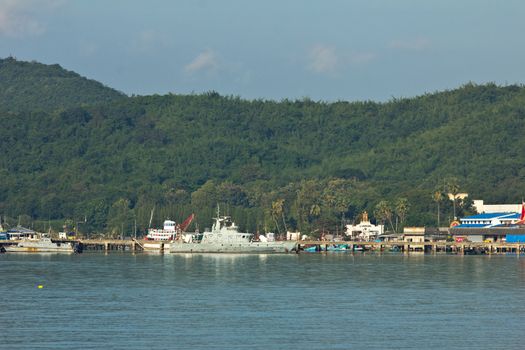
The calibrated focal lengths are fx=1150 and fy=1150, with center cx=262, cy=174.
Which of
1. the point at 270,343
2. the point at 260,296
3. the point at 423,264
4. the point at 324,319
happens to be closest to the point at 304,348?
the point at 270,343

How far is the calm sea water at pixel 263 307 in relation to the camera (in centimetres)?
7500

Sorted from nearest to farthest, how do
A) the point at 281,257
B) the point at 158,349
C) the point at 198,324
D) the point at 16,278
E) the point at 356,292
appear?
the point at 158,349 → the point at 198,324 → the point at 356,292 → the point at 16,278 → the point at 281,257

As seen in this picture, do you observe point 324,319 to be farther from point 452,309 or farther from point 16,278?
point 16,278

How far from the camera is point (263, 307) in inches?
3740

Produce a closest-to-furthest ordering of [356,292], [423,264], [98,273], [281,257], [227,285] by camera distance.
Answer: [356,292] < [227,285] < [98,273] < [423,264] < [281,257]

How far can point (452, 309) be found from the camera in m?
93.4

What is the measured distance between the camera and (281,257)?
191 m

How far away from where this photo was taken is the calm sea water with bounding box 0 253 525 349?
75.0 metres

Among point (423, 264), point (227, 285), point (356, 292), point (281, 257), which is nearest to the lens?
point (356, 292)

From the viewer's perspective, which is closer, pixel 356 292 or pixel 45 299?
pixel 45 299

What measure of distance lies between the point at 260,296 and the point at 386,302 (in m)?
12.5

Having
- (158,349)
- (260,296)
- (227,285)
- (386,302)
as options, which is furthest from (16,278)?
(158,349)

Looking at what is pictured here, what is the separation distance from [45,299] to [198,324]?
23.9 metres

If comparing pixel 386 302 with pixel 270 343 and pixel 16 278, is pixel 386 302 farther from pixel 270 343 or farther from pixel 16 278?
pixel 16 278
